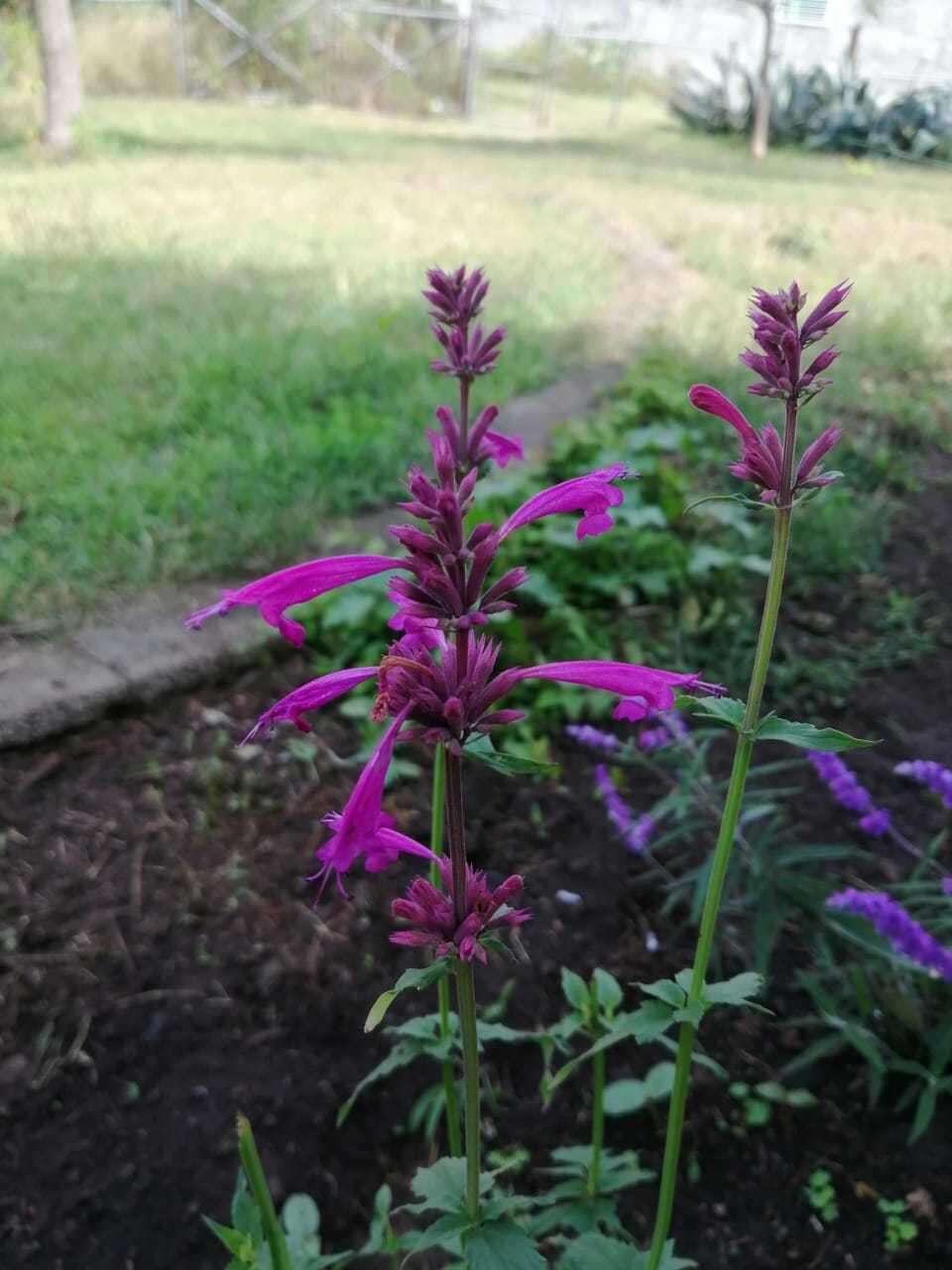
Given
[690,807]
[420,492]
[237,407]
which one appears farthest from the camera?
[237,407]

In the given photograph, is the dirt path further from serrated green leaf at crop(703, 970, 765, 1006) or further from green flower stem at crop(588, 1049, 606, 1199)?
serrated green leaf at crop(703, 970, 765, 1006)

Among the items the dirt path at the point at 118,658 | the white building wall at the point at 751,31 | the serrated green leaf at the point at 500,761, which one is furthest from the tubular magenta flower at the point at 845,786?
the white building wall at the point at 751,31

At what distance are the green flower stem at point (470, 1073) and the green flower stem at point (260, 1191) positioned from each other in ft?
0.60

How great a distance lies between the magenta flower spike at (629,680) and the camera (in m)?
0.88

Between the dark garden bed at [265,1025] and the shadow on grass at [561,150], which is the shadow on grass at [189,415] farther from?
the shadow on grass at [561,150]

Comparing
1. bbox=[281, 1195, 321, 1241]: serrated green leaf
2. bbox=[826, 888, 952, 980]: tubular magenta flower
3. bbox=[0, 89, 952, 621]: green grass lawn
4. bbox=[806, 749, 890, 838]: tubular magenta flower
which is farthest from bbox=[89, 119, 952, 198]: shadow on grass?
bbox=[281, 1195, 321, 1241]: serrated green leaf

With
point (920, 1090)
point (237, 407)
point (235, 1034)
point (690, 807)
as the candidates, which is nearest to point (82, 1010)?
point (235, 1034)

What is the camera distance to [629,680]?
0.89m

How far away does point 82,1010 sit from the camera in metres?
1.90

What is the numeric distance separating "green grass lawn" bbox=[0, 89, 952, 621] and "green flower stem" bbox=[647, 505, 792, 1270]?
7.44 feet

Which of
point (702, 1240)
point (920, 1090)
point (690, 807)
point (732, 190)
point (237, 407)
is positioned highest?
point (732, 190)

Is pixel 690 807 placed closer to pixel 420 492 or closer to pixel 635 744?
pixel 635 744

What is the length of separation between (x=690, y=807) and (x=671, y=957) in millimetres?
330

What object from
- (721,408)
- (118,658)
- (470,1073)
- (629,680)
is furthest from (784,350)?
(118,658)
